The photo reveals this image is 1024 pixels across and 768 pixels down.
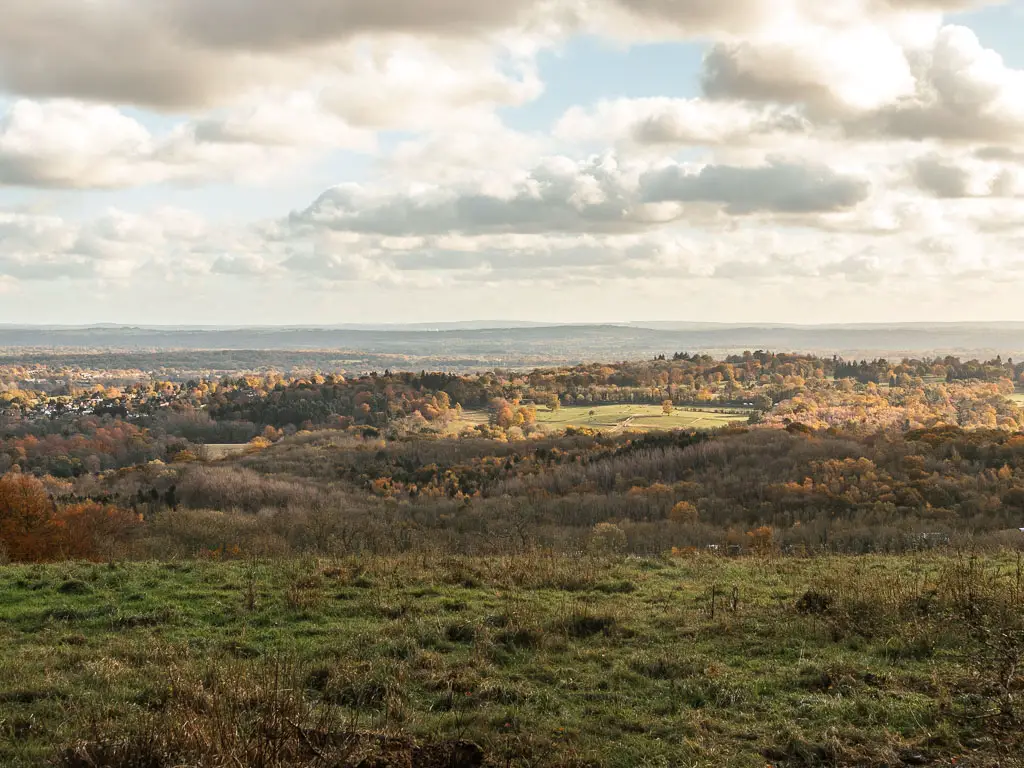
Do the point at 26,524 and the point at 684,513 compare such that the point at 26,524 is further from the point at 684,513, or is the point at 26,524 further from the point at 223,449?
the point at 223,449

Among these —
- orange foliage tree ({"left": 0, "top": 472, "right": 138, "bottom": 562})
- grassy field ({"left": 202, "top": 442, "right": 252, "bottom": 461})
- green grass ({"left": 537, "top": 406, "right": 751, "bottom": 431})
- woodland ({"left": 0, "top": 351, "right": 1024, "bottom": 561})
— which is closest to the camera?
orange foliage tree ({"left": 0, "top": 472, "right": 138, "bottom": 562})

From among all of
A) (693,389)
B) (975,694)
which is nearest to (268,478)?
(975,694)

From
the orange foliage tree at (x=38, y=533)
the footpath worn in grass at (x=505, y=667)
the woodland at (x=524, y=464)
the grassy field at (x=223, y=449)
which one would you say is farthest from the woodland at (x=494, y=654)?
the grassy field at (x=223, y=449)

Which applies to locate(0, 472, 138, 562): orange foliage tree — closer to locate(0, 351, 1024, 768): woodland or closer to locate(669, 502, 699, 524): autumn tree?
locate(0, 351, 1024, 768): woodland

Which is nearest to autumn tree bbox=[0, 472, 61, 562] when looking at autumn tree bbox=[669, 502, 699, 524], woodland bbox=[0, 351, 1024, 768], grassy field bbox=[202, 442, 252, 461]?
woodland bbox=[0, 351, 1024, 768]

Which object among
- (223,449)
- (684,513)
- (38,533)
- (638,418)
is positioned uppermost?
(38,533)

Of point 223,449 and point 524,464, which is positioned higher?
point 524,464

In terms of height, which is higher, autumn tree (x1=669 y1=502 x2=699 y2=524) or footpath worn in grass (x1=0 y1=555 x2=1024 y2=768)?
footpath worn in grass (x1=0 y1=555 x2=1024 y2=768)

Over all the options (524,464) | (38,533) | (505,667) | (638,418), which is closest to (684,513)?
(524,464)
